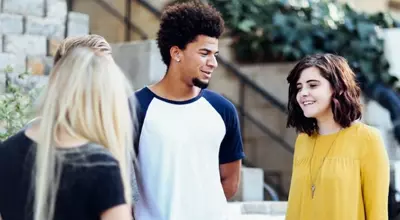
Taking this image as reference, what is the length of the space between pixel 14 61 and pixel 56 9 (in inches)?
29.2

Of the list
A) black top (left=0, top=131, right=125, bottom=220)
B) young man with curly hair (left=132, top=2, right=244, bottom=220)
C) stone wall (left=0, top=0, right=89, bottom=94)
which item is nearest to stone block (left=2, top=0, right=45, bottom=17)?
stone wall (left=0, top=0, right=89, bottom=94)

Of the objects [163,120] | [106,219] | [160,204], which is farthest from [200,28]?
[106,219]

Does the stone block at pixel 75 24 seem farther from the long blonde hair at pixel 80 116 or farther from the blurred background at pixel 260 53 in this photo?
the long blonde hair at pixel 80 116

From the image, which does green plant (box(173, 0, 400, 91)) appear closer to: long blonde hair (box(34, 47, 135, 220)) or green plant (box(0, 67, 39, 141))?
green plant (box(0, 67, 39, 141))

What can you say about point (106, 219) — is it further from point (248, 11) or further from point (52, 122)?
point (248, 11)

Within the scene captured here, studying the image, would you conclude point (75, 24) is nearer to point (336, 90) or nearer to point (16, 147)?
point (336, 90)

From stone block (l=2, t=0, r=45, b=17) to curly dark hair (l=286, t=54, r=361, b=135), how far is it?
14.3 ft

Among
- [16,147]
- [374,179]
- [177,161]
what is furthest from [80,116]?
[374,179]

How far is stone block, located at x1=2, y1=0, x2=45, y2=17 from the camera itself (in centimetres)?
703

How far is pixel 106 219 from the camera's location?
6.97 feet

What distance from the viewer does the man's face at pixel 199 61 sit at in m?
3.17

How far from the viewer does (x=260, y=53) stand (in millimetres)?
7957

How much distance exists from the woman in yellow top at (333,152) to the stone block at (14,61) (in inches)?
160

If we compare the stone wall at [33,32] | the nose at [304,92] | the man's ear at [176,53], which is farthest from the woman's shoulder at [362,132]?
the stone wall at [33,32]
